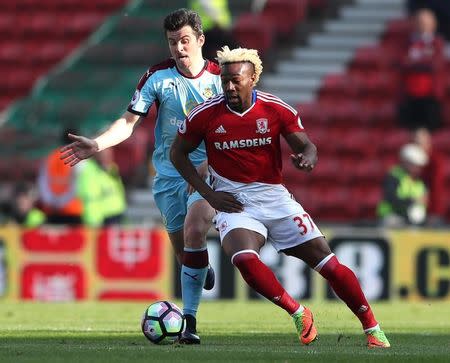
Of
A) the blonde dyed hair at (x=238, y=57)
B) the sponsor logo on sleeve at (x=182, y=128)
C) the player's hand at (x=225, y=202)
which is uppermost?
the blonde dyed hair at (x=238, y=57)

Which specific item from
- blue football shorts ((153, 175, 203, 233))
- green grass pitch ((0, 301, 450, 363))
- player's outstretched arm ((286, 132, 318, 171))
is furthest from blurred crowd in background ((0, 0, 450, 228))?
player's outstretched arm ((286, 132, 318, 171))

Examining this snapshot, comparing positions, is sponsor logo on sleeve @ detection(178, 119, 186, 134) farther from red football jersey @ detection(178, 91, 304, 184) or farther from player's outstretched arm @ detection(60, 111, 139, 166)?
player's outstretched arm @ detection(60, 111, 139, 166)

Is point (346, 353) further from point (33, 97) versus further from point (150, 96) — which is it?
point (33, 97)

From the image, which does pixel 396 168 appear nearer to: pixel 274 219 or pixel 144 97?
pixel 144 97

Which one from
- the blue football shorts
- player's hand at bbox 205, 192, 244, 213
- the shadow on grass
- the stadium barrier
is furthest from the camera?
the stadium barrier

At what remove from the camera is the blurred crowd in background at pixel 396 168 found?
16.2 m

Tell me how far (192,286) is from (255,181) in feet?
3.22

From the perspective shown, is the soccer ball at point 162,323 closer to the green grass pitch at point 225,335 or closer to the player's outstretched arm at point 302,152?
the green grass pitch at point 225,335

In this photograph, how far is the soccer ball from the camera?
29.6 ft

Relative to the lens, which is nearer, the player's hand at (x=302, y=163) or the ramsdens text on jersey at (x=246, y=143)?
the player's hand at (x=302, y=163)

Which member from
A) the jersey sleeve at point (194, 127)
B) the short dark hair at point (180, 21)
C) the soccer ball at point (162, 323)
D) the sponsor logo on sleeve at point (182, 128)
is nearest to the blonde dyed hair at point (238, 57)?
the jersey sleeve at point (194, 127)

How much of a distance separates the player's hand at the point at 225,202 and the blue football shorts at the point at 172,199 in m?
0.99

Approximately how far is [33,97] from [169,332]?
10.1m

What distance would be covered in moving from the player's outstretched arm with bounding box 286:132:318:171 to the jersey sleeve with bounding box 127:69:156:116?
46.6 inches
